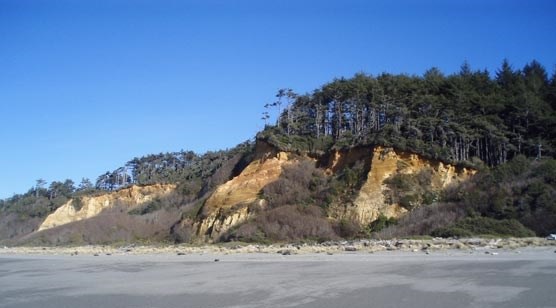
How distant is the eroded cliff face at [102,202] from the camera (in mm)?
69750

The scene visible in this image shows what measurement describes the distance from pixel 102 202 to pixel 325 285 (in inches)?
2561

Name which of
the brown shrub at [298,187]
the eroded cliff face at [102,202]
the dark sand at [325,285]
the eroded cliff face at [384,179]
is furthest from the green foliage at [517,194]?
the eroded cliff face at [102,202]

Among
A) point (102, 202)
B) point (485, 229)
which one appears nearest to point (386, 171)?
point (485, 229)

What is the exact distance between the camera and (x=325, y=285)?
12.5 meters

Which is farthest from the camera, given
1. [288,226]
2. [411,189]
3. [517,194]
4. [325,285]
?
[411,189]

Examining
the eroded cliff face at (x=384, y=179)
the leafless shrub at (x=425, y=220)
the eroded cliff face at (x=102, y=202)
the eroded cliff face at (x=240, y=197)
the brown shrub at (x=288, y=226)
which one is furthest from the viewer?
the eroded cliff face at (x=102, y=202)

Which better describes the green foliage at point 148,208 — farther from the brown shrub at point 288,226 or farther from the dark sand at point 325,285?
the dark sand at point 325,285

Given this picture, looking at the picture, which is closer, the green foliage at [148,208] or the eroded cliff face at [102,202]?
the green foliage at [148,208]

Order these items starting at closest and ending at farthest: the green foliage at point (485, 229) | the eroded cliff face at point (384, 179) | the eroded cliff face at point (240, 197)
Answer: the green foliage at point (485, 229) < the eroded cliff face at point (384, 179) < the eroded cliff face at point (240, 197)

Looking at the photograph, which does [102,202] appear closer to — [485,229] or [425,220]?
[425,220]

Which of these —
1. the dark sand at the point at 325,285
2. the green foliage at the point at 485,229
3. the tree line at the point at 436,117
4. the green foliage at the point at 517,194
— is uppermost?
the tree line at the point at 436,117

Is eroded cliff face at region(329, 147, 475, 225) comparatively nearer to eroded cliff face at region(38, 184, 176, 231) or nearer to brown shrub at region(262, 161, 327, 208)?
brown shrub at region(262, 161, 327, 208)

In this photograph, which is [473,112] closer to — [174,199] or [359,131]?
[359,131]

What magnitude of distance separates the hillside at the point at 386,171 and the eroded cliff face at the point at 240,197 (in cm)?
11
